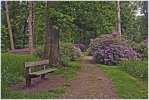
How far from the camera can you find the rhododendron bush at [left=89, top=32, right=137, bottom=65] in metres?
23.0

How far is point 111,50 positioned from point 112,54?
32cm

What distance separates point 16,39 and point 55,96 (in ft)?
111

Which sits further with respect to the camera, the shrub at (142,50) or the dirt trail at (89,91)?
the shrub at (142,50)

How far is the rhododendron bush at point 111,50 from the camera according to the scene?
2300cm

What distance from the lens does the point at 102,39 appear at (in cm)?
2483

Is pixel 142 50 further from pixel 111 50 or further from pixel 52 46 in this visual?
pixel 52 46

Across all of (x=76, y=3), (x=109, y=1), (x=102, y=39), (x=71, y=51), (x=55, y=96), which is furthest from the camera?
(x=71, y=51)

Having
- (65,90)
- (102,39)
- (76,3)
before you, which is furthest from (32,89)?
(102,39)

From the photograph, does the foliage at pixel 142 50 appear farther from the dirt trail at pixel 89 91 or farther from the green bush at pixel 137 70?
the dirt trail at pixel 89 91

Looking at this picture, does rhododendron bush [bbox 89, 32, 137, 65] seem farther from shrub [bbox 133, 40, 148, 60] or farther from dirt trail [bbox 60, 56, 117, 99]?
dirt trail [bbox 60, 56, 117, 99]

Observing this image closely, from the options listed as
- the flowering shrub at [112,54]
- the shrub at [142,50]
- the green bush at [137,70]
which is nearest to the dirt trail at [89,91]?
the green bush at [137,70]

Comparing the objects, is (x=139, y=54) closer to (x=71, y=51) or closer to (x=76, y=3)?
(x=71, y=51)

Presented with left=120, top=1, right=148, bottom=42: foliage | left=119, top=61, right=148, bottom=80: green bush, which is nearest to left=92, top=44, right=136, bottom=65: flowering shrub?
left=119, top=61, right=148, bottom=80: green bush

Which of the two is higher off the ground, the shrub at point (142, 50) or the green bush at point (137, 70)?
the shrub at point (142, 50)
